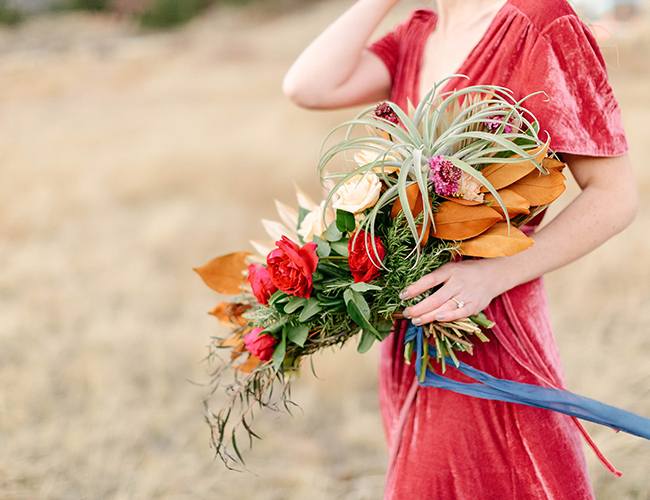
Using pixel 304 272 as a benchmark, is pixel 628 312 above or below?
below

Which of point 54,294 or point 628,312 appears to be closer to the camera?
point 628,312

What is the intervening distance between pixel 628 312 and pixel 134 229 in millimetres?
4550

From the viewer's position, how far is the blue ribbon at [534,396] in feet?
2.74

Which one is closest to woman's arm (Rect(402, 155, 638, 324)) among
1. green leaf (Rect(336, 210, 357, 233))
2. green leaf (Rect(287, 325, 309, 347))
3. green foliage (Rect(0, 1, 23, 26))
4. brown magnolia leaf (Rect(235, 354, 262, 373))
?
green leaf (Rect(336, 210, 357, 233))

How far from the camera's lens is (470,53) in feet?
3.29

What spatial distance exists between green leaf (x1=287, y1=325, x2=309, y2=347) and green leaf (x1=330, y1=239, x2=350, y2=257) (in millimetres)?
161

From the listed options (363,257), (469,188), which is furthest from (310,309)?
(469,188)

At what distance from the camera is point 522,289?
3.34ft

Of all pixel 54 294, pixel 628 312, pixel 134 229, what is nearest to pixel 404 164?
pixel 628 312

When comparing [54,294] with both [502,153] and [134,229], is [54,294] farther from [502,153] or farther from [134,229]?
[502,153]

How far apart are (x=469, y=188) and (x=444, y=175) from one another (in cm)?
6

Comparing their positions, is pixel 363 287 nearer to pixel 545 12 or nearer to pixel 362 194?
A: pixel 362 194

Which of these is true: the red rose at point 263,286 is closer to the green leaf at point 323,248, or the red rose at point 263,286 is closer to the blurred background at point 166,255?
the green leaf at point 323,248

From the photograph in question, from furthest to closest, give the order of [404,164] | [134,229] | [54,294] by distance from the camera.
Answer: [134,229], [54,294], [404,164]
